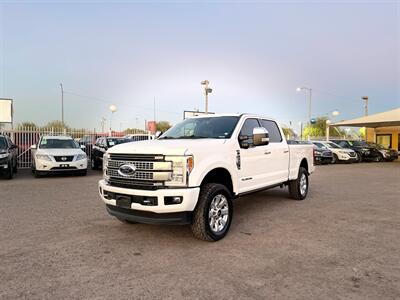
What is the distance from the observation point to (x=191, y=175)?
14.1 ft

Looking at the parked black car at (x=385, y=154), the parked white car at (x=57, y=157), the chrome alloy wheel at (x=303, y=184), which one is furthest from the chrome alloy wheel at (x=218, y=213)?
the parked black car at (x=385, y=154)

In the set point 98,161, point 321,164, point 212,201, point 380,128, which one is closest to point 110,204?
point 212,201

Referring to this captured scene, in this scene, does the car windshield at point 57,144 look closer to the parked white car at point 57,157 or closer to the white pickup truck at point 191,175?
the parked white car at point 57,157

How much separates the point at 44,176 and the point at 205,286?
11.4 meters

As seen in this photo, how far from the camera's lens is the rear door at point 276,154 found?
6430 mm

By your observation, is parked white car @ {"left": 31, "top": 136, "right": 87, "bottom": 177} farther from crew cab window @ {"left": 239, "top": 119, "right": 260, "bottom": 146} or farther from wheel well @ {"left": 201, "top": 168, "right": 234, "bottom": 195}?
wheel well @ {"left": 201, "top": 168, "right": 234, "bottom": 195}

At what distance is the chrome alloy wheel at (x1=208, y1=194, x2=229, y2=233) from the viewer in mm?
4699

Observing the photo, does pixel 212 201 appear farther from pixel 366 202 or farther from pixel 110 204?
pixel 366 202

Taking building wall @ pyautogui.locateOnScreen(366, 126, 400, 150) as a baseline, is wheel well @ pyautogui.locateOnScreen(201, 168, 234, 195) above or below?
below

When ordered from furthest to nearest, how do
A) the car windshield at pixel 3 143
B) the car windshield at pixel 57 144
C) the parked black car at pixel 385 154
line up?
1. the parked black car at pixel 385 154
2. the car windshield at pixel 57 144
3. the car windshield at pixel 3 143

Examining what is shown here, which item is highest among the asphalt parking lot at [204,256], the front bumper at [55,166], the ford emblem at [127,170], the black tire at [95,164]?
the ford emblem at [127,170]

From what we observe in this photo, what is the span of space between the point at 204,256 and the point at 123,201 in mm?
1423

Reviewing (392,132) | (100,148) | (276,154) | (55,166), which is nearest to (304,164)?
(276,154)

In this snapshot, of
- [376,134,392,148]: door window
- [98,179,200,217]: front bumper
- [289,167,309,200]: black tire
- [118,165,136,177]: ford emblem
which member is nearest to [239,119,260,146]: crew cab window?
[98,179,200,217]: front bumper
